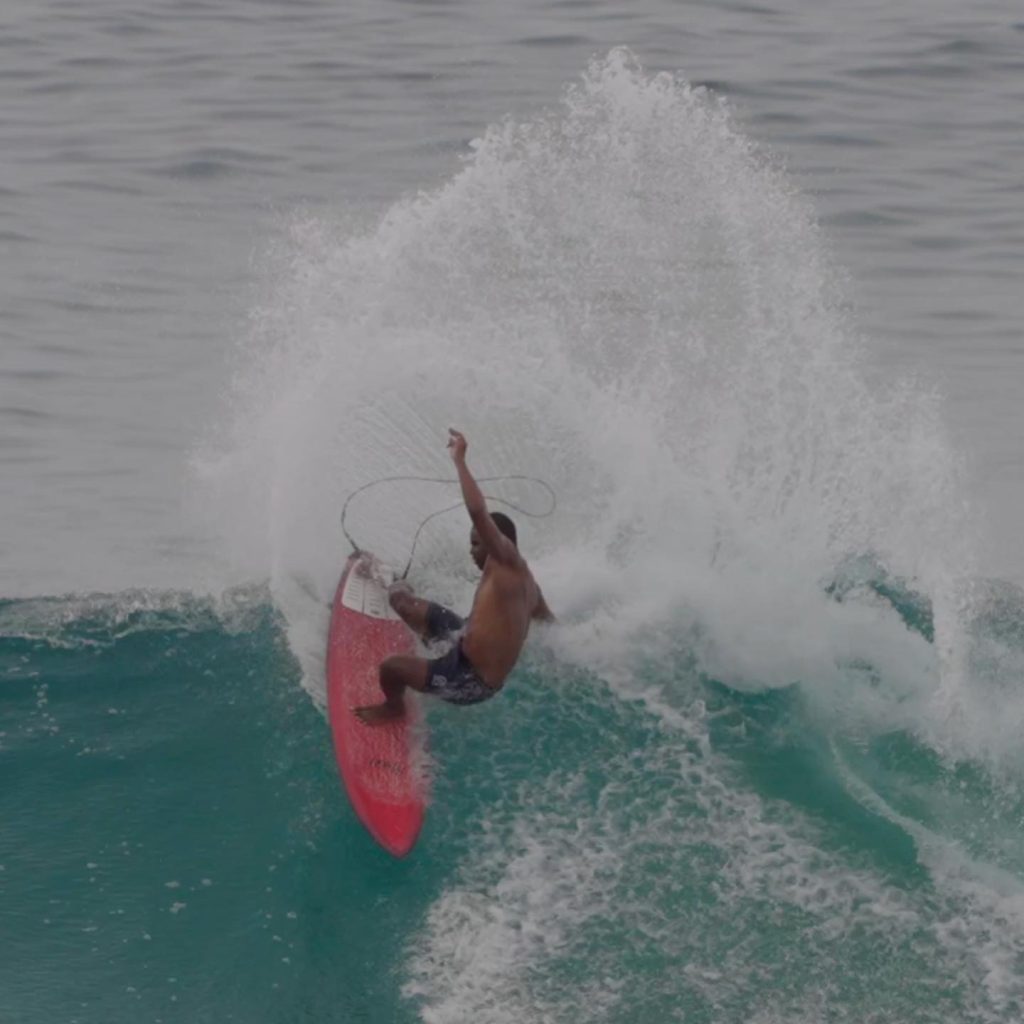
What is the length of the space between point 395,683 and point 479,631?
27.4 inches

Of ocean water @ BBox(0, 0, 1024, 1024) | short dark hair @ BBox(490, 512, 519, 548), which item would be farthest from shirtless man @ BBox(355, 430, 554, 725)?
ocean water @ BBox(0, 0, 1024, 1024)

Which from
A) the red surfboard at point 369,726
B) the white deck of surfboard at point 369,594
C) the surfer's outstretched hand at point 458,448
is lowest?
the red surfboard at point 369,726

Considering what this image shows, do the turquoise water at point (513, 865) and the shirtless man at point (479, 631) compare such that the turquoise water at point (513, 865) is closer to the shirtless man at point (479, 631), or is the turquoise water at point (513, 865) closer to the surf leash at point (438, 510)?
the shirtless man at point (479, 631)

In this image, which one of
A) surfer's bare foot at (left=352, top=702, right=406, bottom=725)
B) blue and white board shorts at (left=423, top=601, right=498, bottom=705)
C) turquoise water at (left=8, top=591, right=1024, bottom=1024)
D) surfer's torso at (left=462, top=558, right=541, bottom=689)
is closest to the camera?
turquoise water at (left=8, top=591, right=1024, bottom=1024)

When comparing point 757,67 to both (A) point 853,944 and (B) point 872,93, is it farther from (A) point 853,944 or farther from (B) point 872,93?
(A) point 853,944

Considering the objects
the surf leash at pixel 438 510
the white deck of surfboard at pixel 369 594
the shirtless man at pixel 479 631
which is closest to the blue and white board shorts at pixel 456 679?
the shirtless man at pixel 479 631

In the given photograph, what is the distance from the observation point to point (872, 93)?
980 inches

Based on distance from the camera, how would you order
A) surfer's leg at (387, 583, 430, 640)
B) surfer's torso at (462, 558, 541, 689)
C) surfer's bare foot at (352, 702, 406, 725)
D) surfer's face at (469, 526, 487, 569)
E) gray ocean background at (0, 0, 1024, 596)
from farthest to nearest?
gray ocean background at (0, 0, 1024, 596), surfer's leg at (387, 583, 430, 640), surfer's bare foot at (352, 702, 406, 725), surfer's face at (469, 526, 487, 569), surfer's torso at (462, 558, 541, 689)

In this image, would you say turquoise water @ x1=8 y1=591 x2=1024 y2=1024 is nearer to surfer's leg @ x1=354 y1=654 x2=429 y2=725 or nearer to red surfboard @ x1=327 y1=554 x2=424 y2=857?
red surfboard @ x1=327 y1=554 x2=424 y2=857

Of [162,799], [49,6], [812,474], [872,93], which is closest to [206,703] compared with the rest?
[162,799]

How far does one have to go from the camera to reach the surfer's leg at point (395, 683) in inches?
393

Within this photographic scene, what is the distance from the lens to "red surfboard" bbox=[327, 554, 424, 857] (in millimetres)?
9977

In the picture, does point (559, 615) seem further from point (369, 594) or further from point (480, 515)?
point (480, 515)

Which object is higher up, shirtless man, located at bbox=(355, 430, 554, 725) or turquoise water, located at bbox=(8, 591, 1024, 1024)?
shirtless man, located at bbox=(355, 430, 554, 725)
